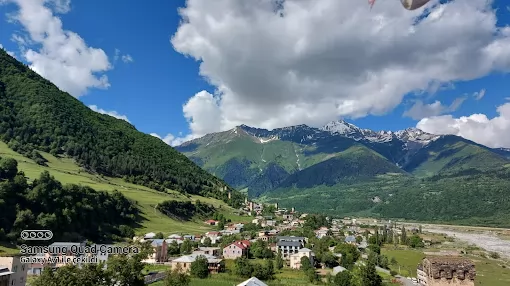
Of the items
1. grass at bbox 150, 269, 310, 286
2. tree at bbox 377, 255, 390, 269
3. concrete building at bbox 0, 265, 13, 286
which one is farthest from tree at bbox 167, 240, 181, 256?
concrete building at bbox 0, 265, 13, 286

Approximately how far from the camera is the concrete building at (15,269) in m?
40.4

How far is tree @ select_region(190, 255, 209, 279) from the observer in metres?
64.7

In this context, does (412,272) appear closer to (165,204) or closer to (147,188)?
(165,204)

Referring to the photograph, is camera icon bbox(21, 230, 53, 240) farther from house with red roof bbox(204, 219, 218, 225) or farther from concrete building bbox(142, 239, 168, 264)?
house with red roof bbox(204, 219, 218, 225)

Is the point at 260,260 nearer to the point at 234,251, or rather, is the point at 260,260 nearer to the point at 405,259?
the point at 234,251

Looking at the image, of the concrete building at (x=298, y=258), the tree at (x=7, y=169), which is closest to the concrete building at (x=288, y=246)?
the concrete building at (x=298, y=258)

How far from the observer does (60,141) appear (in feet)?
553

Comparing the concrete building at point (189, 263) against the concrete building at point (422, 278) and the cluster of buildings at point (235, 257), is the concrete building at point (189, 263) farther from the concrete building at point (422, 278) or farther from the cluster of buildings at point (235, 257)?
the concrete building at point (422, 278)

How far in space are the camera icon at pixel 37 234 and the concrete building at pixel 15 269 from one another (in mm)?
29658

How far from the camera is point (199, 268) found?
6500 centimetres

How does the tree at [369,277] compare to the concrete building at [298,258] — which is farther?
the concrete building at [298,258]

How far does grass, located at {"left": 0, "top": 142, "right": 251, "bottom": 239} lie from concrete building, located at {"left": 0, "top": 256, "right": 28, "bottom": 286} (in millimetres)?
63196

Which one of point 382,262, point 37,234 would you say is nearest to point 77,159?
point 37,234

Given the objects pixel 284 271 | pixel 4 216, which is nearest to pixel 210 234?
pixel 284 271
